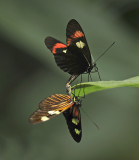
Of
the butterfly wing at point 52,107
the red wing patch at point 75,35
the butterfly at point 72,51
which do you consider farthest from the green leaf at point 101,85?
the red wing patch at point 75,35

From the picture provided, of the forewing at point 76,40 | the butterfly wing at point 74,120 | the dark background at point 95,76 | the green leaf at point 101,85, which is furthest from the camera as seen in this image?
the dark background at point 95,76

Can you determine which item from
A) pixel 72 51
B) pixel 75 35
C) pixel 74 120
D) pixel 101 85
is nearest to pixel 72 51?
pixel 72 51

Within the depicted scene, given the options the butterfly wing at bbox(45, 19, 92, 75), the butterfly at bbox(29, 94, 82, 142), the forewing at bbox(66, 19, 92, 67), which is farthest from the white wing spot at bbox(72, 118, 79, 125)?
the forewing at bbox(66, 19, 92, 67)

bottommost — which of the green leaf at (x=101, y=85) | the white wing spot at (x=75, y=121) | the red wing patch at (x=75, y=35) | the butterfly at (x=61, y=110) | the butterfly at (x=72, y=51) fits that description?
the white wing spot at (x=75, y=121)

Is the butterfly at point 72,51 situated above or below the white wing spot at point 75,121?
above

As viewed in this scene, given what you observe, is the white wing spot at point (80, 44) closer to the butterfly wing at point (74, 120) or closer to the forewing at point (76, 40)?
the forewing at point (76, 40)

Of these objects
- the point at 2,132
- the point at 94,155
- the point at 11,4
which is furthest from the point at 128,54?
the point at 2,132

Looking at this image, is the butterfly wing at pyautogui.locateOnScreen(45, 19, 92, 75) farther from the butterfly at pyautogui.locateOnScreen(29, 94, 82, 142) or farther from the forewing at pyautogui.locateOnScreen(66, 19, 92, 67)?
the butterfly at pyautogui.locateOnScreen(29, 94, 82, 142)

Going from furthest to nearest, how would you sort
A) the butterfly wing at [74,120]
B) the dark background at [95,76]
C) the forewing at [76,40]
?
the dark background at [95,76]
the forewing at [76,40]
the butterfly wing at [74,120]

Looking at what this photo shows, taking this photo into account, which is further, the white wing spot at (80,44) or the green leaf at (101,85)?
the white wing spot at (80,44)
